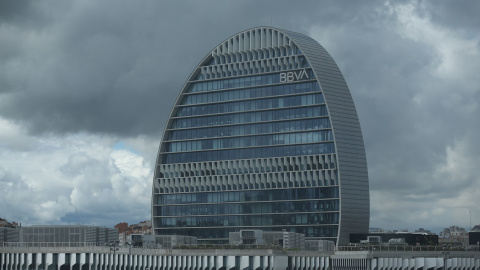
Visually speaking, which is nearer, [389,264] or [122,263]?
[389,264]

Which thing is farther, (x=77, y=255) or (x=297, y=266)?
(x=77, y=255)

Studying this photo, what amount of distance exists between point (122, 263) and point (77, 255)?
1038cm

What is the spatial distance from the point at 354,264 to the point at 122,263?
48958 mm

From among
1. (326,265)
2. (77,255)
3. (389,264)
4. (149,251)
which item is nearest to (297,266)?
(326,265)

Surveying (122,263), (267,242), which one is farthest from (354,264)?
(122,263)

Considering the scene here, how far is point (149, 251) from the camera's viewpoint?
193 metres

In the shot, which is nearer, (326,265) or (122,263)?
(326,265)

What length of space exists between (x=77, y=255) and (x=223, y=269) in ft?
115

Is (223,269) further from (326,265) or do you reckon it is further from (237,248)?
(326,265)

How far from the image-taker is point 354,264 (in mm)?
180250

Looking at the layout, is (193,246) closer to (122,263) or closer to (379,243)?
(122,263)

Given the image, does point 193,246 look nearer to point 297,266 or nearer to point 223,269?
point 223,269

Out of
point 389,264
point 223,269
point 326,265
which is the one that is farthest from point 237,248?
point 389,264

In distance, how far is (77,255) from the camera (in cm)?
19938
